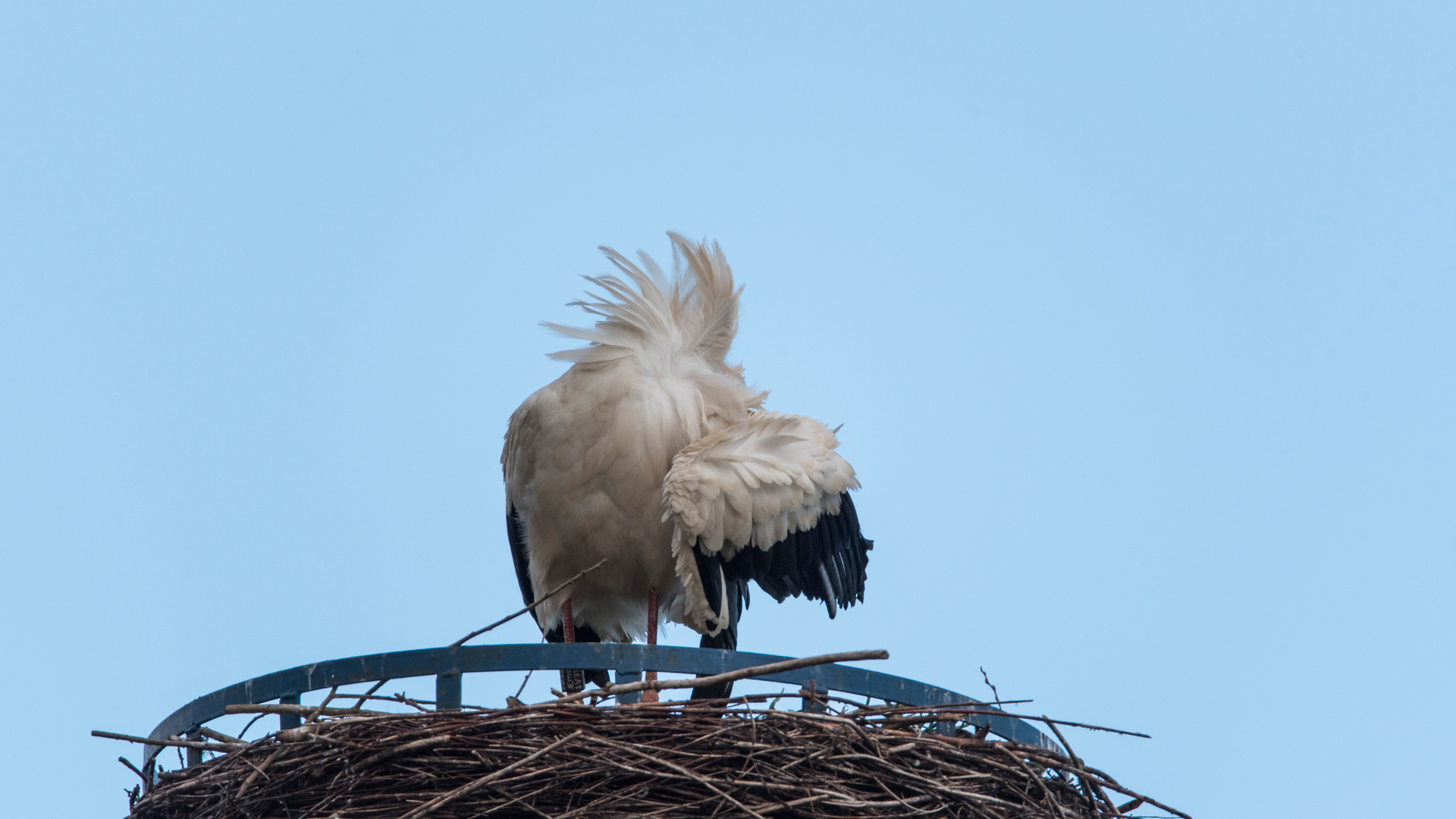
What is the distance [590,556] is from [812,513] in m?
0.98

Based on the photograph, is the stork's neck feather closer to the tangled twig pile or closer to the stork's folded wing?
Answer: the stork's folded wing

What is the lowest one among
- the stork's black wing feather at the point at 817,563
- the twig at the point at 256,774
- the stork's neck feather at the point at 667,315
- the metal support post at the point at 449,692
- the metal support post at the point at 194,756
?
the metal support post at the point at 194,756

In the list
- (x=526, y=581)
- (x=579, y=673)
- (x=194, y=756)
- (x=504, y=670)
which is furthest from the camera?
(x=526, y=581)

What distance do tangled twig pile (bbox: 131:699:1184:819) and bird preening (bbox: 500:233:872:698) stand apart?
1533mm

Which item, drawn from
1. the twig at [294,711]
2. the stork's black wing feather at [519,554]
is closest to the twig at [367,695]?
the twig at [294,711]

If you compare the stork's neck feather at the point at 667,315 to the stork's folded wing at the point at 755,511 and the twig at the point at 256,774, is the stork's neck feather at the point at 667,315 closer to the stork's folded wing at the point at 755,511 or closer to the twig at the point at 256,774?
the stork's folded wing at the point at 755,511

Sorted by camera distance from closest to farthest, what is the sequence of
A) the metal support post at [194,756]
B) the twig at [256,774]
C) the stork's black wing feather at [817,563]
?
the twig at [256,774], the metal support post at [194,756], the stork's black wing feather at [817,563]

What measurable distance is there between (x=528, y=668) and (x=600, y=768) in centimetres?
53

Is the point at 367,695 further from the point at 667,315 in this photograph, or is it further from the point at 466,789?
the point at 667,315

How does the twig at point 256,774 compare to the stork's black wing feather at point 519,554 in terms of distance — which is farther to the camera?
the stork's black wing feather at point 519,554

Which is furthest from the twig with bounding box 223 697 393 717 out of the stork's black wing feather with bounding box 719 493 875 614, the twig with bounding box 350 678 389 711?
the stork's black wing feather with bounding box 719 493 875 614

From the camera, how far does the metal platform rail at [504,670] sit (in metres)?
5.64

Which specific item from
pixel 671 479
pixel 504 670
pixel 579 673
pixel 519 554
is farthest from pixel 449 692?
pixel 519 554

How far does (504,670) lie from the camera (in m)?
5.66
